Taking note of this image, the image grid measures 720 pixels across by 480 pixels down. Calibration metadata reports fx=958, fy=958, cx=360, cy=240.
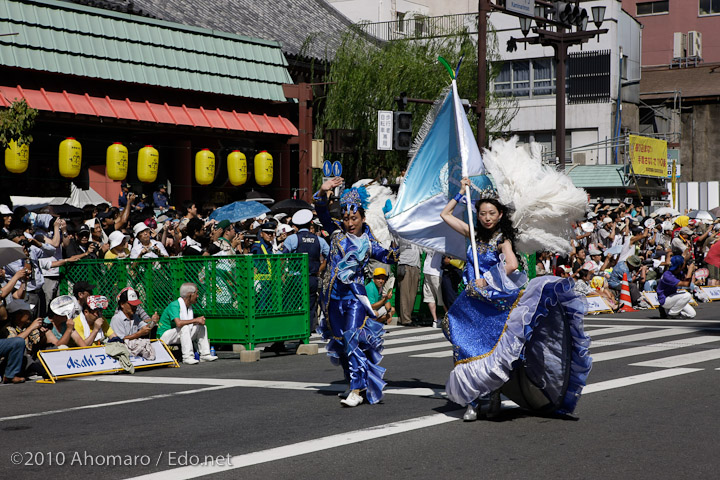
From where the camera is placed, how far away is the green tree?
3053 cm

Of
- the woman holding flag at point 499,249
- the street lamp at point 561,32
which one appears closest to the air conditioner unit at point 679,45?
the street lamp at point 561,32

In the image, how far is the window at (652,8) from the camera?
53531mm

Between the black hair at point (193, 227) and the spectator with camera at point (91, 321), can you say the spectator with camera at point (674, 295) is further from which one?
the spectator with camera at point (91, 321)

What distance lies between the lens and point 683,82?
47125mm

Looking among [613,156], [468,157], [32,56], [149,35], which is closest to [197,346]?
[468,157]

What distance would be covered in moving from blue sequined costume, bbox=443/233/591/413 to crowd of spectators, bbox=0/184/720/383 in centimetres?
119

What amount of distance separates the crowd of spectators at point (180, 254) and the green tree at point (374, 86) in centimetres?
802

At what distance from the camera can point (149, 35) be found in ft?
79.3

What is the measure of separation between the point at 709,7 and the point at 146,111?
38488 mm

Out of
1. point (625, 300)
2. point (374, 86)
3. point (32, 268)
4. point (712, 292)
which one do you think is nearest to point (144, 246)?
point (32, 268)

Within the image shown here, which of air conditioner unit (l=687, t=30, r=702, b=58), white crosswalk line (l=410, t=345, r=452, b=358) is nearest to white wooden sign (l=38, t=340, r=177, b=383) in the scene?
white crosswalk line (l=410, t=345, r=452, b=358)

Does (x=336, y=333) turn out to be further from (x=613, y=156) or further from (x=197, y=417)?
(x=613, y=156)

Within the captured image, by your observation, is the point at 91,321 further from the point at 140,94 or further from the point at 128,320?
the point at 140,94

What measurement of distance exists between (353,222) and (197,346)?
4951 millimetres
